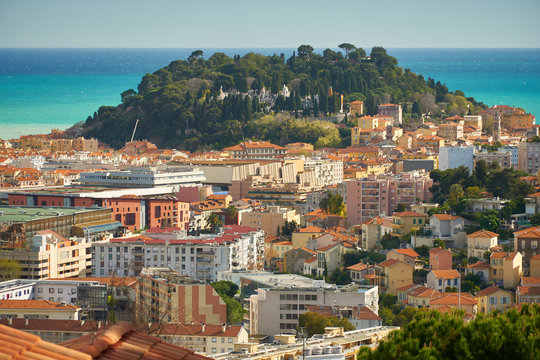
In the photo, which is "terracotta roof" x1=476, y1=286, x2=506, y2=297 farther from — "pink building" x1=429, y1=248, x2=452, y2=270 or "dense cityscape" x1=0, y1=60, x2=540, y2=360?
"pink building" x1=429, y1=248, x2=452, y2=270

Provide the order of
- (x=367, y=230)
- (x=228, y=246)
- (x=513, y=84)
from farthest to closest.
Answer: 1. (x=513, y=84)
2. (x=367, y=230)
3. (x=228, y=246)

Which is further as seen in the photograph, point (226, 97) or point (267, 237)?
point (226, 97)

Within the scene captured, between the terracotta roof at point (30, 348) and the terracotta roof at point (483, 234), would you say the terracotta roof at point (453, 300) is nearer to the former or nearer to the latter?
the terracotta roof at point (483, 234)

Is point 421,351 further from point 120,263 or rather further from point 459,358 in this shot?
point 120,263

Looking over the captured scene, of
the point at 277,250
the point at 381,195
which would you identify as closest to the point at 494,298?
the point at 277,250

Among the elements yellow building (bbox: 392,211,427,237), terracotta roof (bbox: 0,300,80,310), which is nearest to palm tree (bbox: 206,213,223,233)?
yellow building (bbox: 392,211,427,237)

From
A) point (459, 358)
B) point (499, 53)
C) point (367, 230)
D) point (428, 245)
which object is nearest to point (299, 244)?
point (367, 230)
